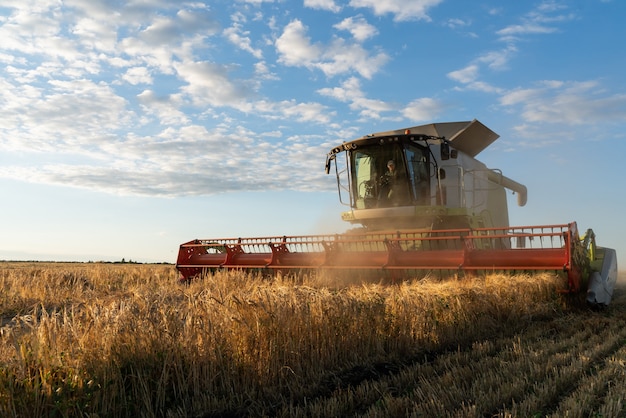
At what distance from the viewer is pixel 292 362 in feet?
11.8

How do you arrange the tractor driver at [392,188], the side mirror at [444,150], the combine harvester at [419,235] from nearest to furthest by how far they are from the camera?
the combine harvester at [419,235], the side mirror at [444,150], the tractor driver at [392,188]

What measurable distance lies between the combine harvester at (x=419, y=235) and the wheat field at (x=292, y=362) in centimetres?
205

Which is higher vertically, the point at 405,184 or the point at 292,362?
the point at 405,184

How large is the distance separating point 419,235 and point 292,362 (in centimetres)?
556

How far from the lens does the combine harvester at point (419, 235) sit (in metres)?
6.86

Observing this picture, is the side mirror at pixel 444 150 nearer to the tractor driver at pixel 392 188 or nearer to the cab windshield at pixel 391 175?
the cab windshield at pixel 391 175

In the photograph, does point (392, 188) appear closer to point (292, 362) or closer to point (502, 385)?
point (292, 362)

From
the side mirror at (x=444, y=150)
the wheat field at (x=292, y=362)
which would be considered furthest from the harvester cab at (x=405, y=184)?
the wheat field at (x=292, y=362)

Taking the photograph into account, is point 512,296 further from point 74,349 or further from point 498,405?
point 74,349

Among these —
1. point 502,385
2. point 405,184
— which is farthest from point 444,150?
point 502,385

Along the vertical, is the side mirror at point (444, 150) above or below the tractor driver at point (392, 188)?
above

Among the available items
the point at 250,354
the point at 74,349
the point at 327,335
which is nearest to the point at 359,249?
the point at 327,335

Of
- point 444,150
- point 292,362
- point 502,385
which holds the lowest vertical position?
point 502,385

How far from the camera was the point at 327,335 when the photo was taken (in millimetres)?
3904
